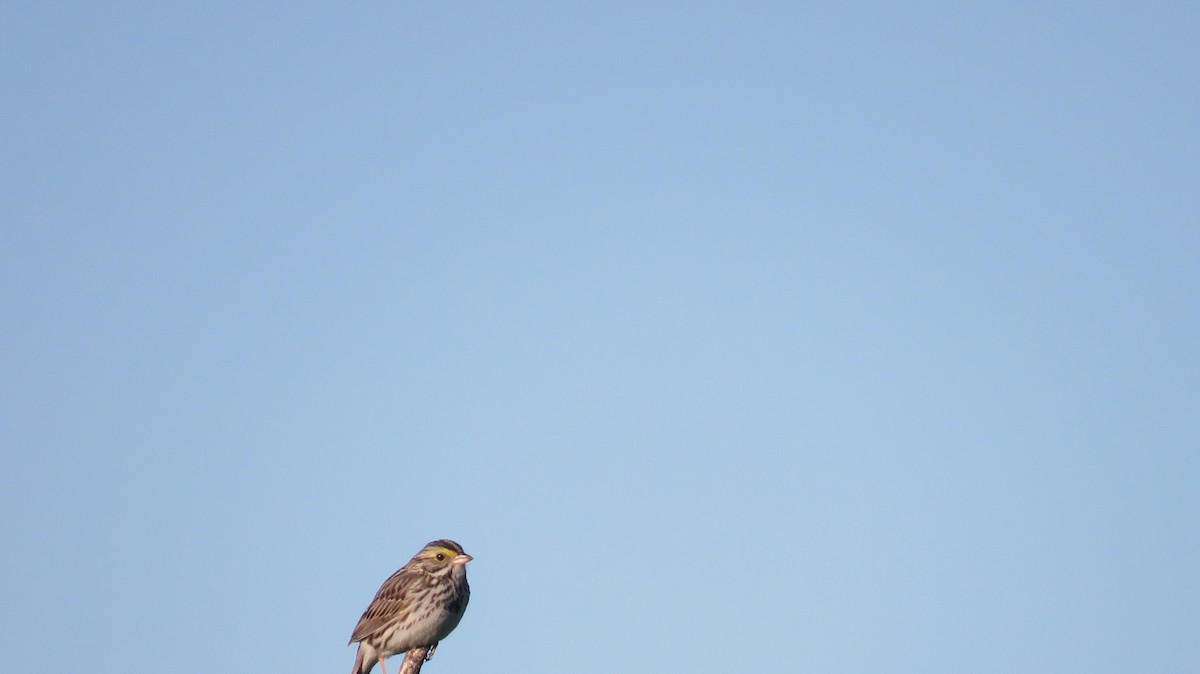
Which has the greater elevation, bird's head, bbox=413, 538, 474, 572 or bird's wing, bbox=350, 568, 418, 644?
bird's head, bbox=413, 538, 474, 572

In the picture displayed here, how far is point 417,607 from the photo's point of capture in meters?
21.7

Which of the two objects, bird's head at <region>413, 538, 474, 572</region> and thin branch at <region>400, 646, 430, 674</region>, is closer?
thin branch at <region>400, 646, 430, 674</region>

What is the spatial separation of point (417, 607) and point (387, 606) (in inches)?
23.3

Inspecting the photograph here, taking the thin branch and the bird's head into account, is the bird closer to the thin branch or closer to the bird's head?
the bird's head

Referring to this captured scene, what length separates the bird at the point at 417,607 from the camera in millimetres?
21562

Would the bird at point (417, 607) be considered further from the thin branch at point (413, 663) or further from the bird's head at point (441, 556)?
the thin branch at point (413, 663)

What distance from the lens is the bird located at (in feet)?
70.7

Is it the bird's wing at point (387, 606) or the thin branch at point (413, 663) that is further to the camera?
the bird's wing at point (387, 606)

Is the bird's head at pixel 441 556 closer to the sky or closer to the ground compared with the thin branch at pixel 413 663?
closer to the sky

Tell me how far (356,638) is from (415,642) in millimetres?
1230

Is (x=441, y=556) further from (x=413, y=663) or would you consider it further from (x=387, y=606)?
(x=413, y=663)

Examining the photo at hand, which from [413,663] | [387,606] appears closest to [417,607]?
[387,606]

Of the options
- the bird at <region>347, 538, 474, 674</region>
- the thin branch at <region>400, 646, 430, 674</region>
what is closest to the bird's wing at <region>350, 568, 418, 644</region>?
the bird at <region>347, 538, 474, 674</region>

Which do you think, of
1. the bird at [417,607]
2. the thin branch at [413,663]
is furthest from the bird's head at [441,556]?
the thin branch at [413,663]
